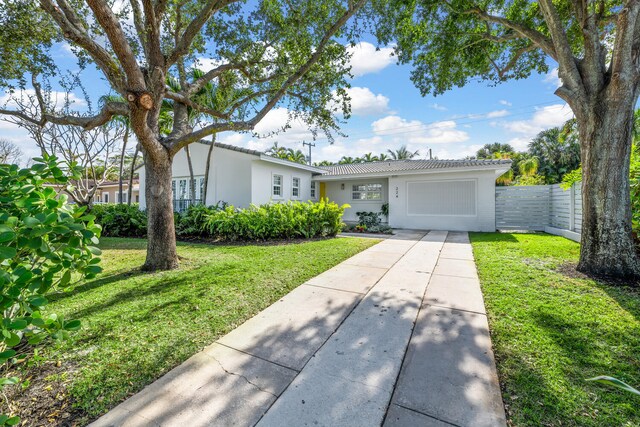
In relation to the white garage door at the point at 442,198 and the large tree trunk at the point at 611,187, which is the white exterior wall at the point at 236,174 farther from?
the large tree trunk at the point at 611,187

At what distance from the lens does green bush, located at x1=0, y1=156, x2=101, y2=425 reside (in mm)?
1220

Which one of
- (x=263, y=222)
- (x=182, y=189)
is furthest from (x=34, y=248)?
(x=182, y=189)

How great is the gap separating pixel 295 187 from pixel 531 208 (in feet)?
35.6

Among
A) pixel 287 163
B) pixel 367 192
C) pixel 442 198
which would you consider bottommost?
pixel 442 198

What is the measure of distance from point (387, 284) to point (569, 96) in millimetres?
4592

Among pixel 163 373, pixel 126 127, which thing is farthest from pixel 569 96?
pixel 126 127

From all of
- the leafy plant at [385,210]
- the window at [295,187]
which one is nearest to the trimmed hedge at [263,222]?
the window at [295,187]

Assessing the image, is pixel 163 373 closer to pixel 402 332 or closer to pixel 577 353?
pixel 402 332

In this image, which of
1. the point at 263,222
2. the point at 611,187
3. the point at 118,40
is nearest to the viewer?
the point at 118,40

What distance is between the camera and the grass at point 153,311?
2.11 metres

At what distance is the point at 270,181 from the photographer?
12.9m

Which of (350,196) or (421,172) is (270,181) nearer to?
(350,196)

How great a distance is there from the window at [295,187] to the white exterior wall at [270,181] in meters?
0.15

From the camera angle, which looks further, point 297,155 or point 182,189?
point 297,155
